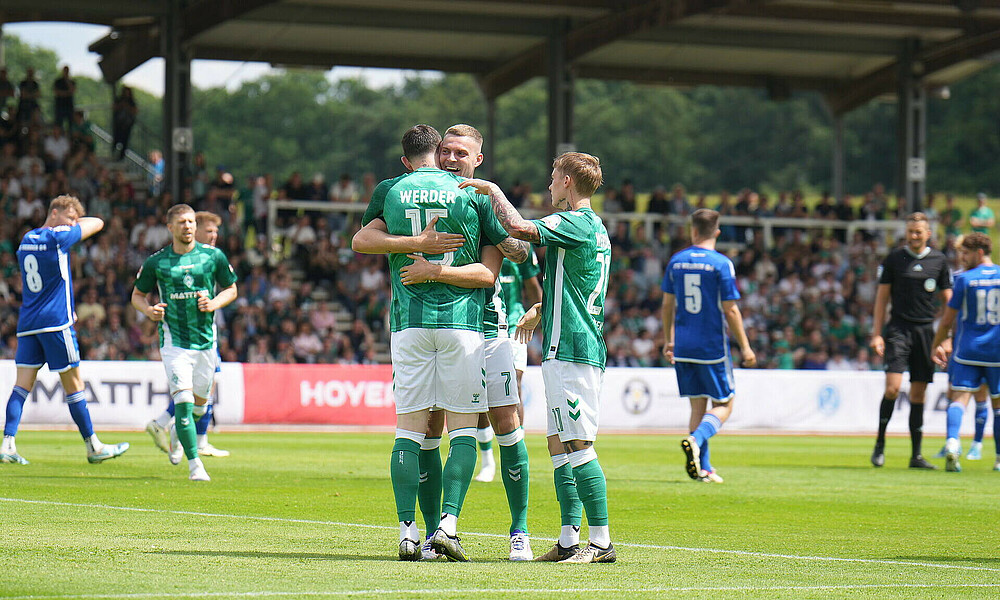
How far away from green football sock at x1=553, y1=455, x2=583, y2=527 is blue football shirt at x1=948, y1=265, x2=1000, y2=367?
8146 millimetres

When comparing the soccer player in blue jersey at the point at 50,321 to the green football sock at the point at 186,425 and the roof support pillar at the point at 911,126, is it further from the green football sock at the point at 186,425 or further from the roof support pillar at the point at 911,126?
the roof support pillar at the point at 911,126

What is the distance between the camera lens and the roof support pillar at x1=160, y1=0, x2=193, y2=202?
92.6 feet

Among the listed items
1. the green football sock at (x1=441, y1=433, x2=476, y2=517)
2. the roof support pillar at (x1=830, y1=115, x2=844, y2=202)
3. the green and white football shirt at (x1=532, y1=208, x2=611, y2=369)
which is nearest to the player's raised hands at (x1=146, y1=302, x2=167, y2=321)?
the green football sock at (x1=441, y1=433, x2=476, y2=517)

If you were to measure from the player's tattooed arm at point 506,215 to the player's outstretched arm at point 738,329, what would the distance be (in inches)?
199

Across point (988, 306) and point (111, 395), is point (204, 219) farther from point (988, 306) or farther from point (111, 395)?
point (111, 395)

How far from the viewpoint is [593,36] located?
1191 inches

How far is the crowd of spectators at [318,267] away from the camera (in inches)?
992

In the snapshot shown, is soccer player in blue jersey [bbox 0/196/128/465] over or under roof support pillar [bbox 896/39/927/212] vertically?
under

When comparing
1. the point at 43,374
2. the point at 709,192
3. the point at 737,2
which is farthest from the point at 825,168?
the point at 43,374

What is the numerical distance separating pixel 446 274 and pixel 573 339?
0.72m

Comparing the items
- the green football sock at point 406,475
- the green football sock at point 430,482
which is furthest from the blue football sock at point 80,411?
the green football sock at point 406,475

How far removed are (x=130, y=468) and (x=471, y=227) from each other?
6796 mm

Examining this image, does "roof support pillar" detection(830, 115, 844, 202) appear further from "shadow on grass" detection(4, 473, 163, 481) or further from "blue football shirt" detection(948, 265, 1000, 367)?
"shadow on grass" detection(4, 473, 163, 481)

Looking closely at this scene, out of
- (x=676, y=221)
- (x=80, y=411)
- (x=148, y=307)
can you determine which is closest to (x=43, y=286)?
(x=80, y=411)
